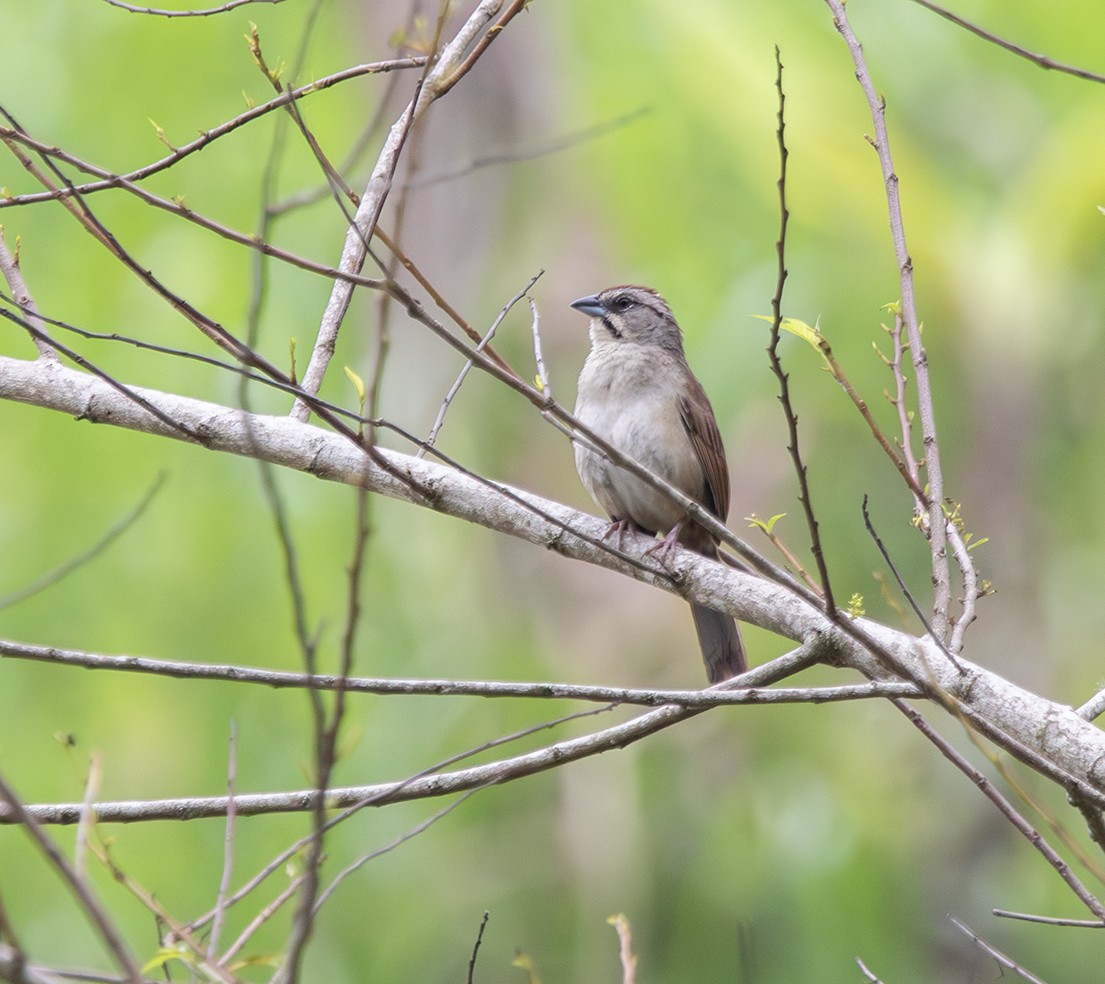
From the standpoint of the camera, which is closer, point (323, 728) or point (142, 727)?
point (323, 728)

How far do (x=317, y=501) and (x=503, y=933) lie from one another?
3.11 metres

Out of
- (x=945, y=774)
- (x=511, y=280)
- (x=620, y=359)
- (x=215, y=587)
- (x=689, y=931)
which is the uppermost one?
(x=511, y=280)

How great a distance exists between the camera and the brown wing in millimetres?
5215

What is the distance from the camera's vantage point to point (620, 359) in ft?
17.3

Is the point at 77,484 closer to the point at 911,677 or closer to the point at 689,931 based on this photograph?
the point at 689,931

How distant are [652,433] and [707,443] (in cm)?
26

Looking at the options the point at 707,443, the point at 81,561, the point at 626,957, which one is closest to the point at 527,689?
the point at 626,957

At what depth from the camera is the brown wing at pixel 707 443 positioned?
521cm

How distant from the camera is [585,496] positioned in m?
9.56

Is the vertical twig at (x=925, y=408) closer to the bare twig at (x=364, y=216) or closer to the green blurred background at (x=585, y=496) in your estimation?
the bare twig at (x=364, y=216)

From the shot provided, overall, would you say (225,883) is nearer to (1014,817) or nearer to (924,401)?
(1014,817)

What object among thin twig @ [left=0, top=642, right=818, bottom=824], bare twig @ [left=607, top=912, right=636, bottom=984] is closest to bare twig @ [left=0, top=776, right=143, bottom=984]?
bare twig @ [left=607, top=912, right=636, bottom=984]

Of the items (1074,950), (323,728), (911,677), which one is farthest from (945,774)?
(323,728)

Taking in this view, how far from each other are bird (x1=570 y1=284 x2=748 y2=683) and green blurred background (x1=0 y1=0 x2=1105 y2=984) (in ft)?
8.81
